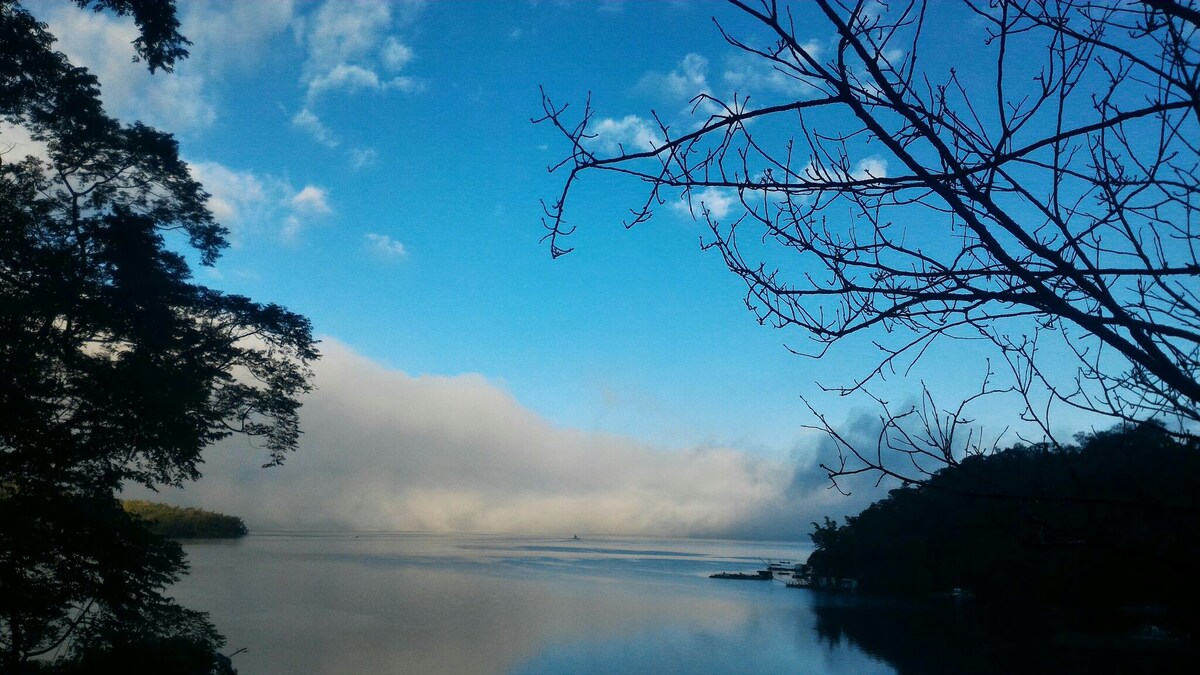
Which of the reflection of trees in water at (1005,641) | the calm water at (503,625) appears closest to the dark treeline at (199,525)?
the calm water at (503,625)

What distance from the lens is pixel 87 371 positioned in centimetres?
866

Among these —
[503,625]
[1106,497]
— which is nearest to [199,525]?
[503,625]

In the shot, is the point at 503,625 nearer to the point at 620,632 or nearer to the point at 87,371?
the point at 620,632

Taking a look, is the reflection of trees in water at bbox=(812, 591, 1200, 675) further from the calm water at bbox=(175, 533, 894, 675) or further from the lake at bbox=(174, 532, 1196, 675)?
the calm water at bbox=(175, 533, 894, 675)

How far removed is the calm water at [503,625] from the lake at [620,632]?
82 mm

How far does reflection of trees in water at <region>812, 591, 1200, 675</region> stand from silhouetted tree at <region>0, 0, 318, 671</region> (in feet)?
59.6

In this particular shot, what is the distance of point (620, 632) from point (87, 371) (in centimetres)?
1869

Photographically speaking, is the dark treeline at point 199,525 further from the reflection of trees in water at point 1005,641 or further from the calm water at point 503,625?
the reflection of trees in water at point 1005,641

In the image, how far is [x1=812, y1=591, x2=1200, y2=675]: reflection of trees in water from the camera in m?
18.7

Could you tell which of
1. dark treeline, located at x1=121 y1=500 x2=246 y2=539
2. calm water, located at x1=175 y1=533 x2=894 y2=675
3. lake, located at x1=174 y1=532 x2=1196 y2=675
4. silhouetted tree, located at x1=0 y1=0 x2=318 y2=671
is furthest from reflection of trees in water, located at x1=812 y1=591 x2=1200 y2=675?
dark treeline, located at x1=121 y1=500 x2=246 y2=539

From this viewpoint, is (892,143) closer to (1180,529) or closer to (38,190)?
(1180,529)

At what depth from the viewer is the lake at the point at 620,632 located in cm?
1883

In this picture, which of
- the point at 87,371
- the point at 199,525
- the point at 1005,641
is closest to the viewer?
the point at 87,371

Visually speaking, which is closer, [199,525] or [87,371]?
[87,371]
